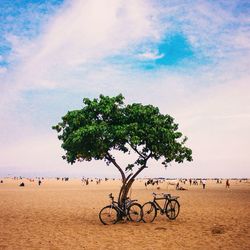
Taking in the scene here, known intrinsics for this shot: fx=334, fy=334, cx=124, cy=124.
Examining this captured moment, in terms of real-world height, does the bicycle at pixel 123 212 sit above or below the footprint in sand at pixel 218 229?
above

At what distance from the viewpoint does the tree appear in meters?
17.5

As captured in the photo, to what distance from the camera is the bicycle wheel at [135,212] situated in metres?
17.7

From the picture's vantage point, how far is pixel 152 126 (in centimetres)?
1816

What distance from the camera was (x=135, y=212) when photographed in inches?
701

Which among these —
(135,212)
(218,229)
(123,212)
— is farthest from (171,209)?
(218,229)

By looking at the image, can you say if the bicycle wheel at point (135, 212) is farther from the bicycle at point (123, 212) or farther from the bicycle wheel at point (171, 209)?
the bicycle wheel at point (171, 209)

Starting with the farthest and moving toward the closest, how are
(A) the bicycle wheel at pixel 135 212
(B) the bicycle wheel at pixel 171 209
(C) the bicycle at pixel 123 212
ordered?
(B) the bicycle wheel at pixel 171 209
(A) the bicycle wheel at pixel 135 212
(C) the bicycle at pixel 123 212

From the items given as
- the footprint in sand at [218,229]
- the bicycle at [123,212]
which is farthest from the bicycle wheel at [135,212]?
the footprint in sand at [218,229]

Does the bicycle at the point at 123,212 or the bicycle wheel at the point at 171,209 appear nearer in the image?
the bicycle at the point at 123,212

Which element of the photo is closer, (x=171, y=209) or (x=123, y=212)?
(x=123, y=212)

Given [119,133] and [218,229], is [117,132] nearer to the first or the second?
[119,133]

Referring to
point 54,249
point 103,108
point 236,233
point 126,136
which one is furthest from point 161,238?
point 103,108

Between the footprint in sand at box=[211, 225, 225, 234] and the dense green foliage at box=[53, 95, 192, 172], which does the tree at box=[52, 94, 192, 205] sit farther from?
the footprint in sand at box=[211, 225, 225, 234]

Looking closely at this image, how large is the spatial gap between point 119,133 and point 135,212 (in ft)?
14.3
